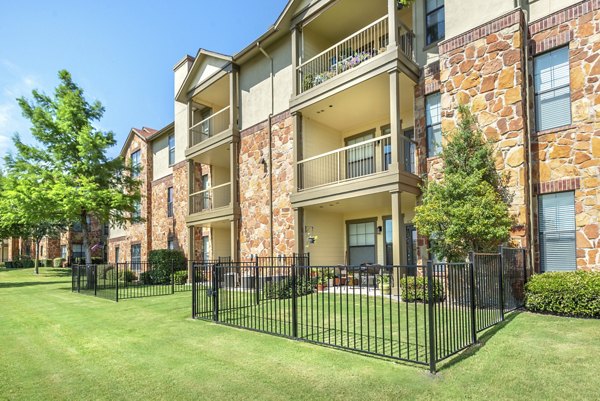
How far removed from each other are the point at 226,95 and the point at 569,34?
610 inches

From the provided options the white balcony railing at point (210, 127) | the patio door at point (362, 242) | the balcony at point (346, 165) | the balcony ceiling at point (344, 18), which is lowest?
the patio door at point (362, 242)

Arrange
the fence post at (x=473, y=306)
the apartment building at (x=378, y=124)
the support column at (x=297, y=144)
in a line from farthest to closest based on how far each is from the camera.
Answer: the support column at (x=297, y=144)
the apartment building at (x=378, y=124)
the fence post at (x=473, y=306)

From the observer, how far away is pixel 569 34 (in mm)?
9781

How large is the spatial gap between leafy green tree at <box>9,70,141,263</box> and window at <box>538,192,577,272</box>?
1870 centimetres

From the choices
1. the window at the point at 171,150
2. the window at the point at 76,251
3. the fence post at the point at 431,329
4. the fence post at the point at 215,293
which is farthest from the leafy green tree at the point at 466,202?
the window at the point at 76,251

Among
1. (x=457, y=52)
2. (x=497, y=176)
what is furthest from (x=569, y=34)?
(x=497, y=176)

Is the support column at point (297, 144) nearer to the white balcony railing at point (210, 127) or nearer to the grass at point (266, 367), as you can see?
the white balcony railing at point (210, 127)

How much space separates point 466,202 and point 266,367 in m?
6.60

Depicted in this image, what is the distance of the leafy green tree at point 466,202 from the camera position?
31.2ft

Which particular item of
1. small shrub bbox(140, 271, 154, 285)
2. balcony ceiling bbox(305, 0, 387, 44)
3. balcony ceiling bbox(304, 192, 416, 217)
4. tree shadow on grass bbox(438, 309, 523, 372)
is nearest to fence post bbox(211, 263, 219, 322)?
tree shadow on grass bbox(438, 309, 523, 372)

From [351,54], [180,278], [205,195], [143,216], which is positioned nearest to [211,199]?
[205,195]

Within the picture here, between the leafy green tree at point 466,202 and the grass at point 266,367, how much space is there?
2.09m

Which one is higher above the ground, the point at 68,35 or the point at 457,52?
the point at 68,35

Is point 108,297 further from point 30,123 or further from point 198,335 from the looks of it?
point 30,123
